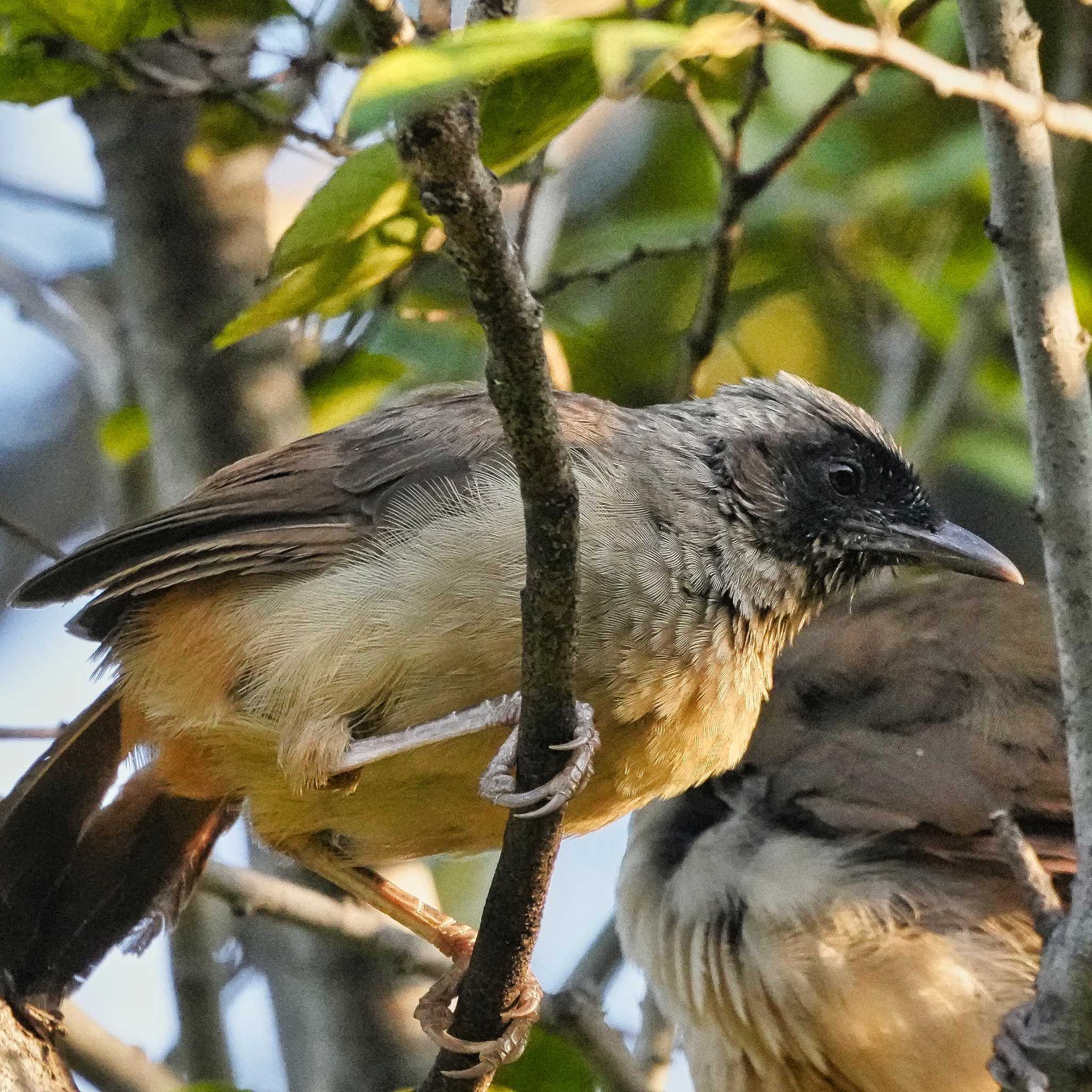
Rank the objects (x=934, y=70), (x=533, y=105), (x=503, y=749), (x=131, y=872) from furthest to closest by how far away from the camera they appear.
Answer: (x=131, y=872)
(x=503, y=749)
(x=533, y=105)
(x=934, y=70)

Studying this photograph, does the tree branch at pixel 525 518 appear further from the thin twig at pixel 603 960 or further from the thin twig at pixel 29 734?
the thin twig at pixel 603 960

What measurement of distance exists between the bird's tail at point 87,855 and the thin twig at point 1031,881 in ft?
7.01

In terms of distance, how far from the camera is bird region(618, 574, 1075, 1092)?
14.1 ft

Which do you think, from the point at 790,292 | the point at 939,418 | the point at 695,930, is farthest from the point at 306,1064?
the point at 790,292

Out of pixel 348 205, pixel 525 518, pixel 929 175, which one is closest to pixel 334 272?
pixel 348 205

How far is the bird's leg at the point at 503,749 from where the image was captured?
122 inches

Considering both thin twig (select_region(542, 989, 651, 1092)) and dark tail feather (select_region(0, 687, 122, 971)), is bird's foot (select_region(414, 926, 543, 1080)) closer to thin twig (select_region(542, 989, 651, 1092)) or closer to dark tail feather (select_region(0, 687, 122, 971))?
thin twig (select_region(542, 989, 651, 1092))

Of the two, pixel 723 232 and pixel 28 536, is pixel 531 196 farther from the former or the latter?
pixel 28 536

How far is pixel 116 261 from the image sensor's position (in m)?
5.61

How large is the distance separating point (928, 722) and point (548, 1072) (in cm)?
148

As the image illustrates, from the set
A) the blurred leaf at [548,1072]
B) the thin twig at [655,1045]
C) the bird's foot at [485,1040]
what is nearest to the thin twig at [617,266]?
the bird's foot at [485,1040]

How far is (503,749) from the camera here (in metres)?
3.34

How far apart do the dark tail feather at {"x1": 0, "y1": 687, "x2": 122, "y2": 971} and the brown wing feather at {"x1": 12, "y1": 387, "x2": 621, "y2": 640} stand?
0.41m


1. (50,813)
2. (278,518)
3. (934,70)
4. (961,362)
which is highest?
(934,70)
